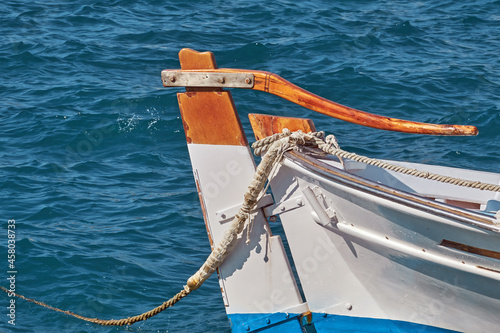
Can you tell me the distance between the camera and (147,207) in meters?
6.70

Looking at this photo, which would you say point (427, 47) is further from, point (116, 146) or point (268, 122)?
point (268, 122)

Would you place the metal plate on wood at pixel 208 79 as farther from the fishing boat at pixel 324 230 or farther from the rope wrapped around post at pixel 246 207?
the rope wrapped around post at pixel 246 207

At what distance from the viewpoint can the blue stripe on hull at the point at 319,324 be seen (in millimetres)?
3791

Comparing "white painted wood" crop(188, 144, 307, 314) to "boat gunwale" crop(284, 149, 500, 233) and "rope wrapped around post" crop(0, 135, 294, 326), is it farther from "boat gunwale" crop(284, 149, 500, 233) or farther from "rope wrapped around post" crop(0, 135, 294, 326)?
"boat gunwale" crop(284, 149, 500, 233)

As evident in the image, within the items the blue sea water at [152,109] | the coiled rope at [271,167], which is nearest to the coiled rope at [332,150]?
the coiled rope at [271,167]

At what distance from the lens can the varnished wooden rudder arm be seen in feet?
11.4

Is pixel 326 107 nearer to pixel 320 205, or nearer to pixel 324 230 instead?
pixel 320 205

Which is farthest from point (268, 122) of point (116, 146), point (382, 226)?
point (116, 146)

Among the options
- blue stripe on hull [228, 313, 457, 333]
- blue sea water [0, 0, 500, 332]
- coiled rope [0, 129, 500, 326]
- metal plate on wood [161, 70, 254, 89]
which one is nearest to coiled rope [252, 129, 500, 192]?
coiled rope [0, 129, 500, 326]

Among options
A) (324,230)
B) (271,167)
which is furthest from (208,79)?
(324,230)

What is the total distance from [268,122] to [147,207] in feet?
10.5

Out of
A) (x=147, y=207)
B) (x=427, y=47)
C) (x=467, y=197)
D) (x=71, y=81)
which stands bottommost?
(x=71, y=81)

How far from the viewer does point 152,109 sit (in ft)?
29.4

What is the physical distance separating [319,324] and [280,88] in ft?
4.80
